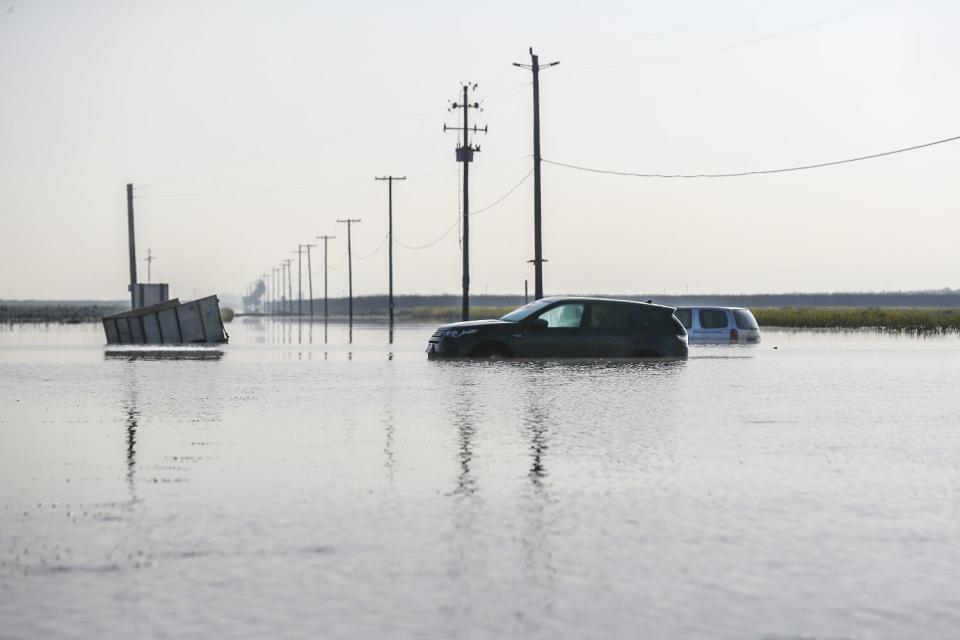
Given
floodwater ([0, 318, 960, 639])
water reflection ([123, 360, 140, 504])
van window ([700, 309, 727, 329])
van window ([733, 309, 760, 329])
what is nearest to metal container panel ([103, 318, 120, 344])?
water reflection ([123, 360, 140, 504])

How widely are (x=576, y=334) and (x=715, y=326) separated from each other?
26.8 ft

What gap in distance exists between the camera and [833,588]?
262 inches

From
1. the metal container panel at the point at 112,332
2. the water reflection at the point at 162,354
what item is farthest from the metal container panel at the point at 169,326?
the water reflection at the point at 162,354

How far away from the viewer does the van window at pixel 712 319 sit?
34969mm

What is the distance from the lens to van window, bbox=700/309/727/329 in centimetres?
3497

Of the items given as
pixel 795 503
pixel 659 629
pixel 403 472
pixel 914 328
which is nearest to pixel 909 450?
pixel 795 503

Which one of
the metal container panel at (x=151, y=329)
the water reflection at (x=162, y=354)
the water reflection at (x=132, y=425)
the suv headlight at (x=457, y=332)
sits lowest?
the water reflection at (x=162, y=354)

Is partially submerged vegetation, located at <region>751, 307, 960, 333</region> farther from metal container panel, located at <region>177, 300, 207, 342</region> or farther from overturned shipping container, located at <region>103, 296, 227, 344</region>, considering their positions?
metal container panel, located at <region>177, 300, 207, 342</region>

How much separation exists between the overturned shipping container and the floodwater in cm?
2395

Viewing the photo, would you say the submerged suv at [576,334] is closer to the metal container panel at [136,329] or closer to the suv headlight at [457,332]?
the suv headlight at [457,332]

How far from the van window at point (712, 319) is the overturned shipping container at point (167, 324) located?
17.6m

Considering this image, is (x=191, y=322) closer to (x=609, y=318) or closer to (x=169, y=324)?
(x=169, y=324)

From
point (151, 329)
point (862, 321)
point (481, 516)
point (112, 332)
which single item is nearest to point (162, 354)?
point (151, 329)

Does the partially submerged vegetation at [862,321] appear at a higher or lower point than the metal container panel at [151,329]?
lower
